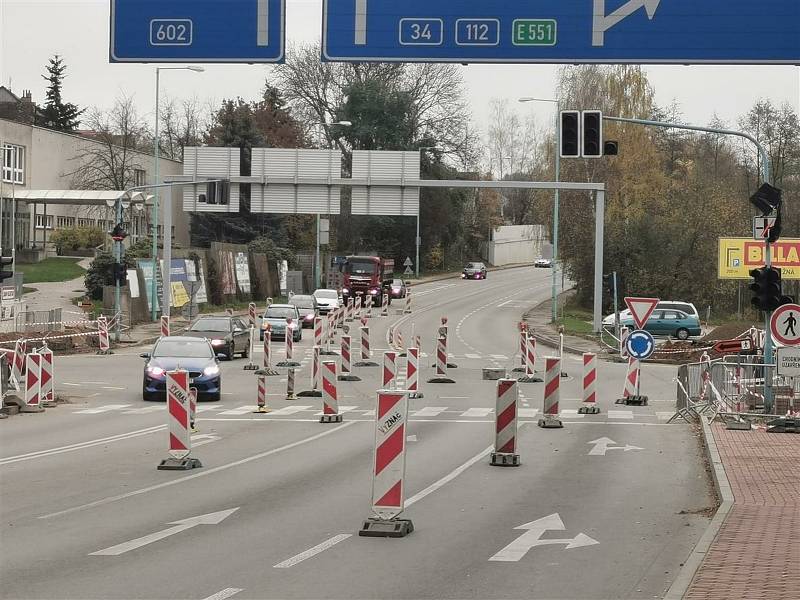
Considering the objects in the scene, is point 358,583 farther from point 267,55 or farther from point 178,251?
point 178,251

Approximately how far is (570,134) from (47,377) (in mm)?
12010

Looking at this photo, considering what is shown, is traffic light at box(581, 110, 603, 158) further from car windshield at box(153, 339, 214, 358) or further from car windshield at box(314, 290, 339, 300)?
car windshield at box(314, 290, 339, 300)

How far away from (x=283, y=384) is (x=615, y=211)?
38.8 metres

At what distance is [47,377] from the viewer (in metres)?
25.7

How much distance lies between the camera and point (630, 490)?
14812mm

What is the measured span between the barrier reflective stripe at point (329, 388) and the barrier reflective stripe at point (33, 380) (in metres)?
6.09

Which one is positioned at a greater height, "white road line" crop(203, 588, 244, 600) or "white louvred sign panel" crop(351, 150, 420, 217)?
"white louvred sign panel" crop(351, 150, 420, 217)

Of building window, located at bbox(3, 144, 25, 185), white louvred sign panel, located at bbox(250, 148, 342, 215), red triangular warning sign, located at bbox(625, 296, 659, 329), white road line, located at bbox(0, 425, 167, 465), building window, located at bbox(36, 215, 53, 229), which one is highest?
building window, located at bbox(3, 144, 25, 185)

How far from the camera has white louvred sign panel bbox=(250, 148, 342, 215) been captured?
141 ft

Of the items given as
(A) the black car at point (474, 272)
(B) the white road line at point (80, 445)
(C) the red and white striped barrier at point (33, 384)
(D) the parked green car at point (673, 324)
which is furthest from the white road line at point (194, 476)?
(A) the black car at point (474, 272)

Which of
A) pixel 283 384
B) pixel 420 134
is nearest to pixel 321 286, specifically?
pixel 420 134

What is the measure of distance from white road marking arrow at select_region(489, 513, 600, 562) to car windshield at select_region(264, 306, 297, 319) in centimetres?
3637

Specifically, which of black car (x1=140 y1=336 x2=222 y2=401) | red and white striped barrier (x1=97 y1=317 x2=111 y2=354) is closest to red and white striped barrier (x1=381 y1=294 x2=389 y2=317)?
red and white striped barrier (x1=97 y1=317 x2=111 y2=354)

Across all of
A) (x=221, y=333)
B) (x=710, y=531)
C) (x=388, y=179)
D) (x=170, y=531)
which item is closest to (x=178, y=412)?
(x=170, y=531)
